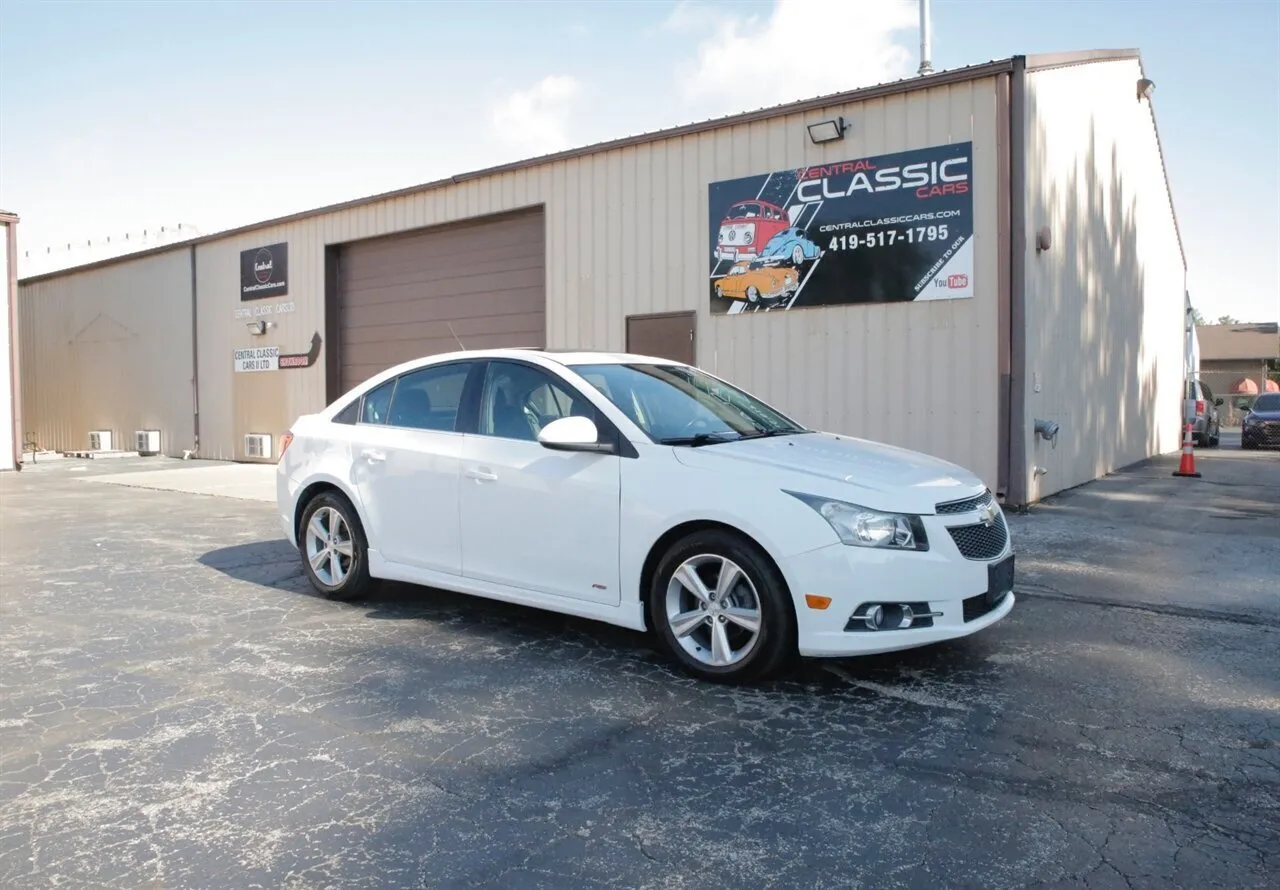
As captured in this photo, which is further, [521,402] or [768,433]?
[521,402]

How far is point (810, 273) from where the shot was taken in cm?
1130

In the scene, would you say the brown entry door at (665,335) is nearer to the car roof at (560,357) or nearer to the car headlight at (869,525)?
the car roof at (560,357)

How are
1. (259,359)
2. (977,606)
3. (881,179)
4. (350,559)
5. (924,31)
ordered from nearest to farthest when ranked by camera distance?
1. (977,606)
2. (350,559)
3. (881,179)
4. (924,31)
5. (259,359)

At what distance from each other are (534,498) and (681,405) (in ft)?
3.18

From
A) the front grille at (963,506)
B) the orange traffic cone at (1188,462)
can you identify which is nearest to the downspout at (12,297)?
the front grille at (963,506)

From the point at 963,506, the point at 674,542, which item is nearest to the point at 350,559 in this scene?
the point at 674,542

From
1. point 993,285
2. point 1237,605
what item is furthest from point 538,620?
point 993,285

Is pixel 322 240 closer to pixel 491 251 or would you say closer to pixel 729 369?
pixel 491 251

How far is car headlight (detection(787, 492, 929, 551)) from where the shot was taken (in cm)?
425

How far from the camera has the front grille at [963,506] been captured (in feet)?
14.6

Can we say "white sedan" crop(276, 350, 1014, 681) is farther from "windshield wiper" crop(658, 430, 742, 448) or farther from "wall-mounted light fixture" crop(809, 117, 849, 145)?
"wall-mounted light fixture" crop(809, 117, 849, 145)

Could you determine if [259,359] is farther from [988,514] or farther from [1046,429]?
[988,514]

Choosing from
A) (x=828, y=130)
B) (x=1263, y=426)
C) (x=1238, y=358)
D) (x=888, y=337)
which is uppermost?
(x=1238, y=358)

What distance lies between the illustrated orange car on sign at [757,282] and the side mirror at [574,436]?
705cm
